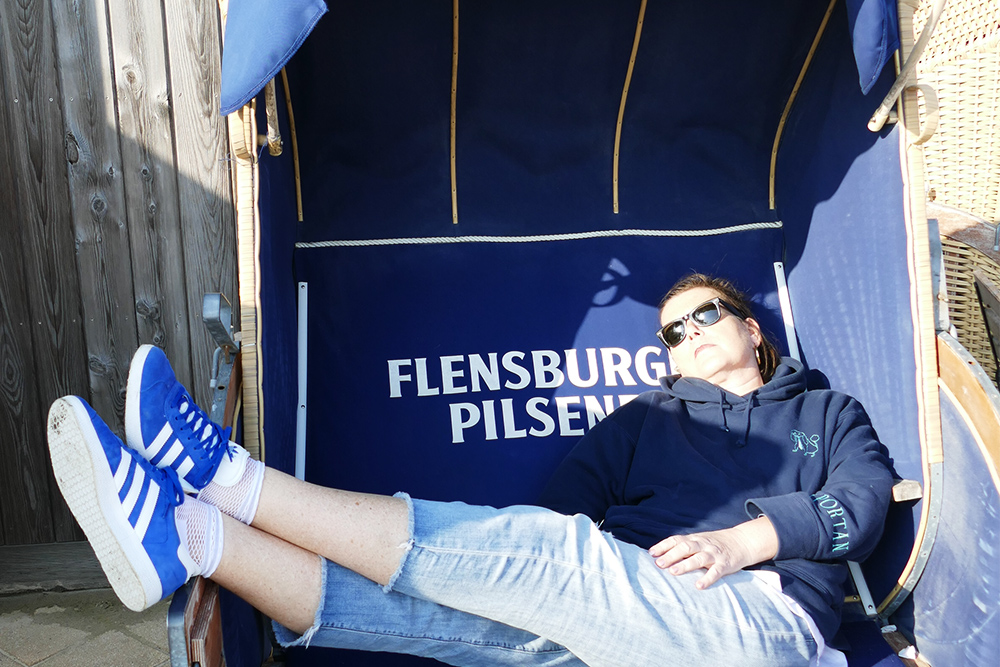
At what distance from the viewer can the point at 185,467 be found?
132 cm

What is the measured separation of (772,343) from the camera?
2174 mm

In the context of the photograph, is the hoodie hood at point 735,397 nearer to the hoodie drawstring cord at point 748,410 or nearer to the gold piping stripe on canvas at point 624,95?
the hoodie drawstring cord at point 748,410

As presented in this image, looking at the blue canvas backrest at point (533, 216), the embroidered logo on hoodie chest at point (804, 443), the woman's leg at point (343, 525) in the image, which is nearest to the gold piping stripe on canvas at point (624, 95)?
the blue canvas backrest at point (533, 216)

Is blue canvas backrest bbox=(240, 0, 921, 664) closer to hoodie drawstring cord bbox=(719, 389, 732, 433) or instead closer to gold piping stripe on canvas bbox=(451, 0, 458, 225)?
gold piping stripe on canvas bbox=(451, 0, 458, 225)

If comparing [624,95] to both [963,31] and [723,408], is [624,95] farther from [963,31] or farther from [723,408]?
[963,31]

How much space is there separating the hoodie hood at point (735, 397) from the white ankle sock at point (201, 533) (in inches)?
43.7

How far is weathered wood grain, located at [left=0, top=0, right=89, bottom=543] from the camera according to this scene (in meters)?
2.41

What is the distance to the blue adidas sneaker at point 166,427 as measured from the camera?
1.30 m

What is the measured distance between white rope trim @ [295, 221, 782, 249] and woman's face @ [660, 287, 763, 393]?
34 centimetres

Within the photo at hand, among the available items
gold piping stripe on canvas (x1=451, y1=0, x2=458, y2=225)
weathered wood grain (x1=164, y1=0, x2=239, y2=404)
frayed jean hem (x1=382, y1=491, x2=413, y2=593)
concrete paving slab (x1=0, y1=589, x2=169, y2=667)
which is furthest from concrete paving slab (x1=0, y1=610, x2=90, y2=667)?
gold piping stripe on canvas (x1=451, y1=0, x2=458, y2=225)

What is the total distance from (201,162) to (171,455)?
1516 millimetres

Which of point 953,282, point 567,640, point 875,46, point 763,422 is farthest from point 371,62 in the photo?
point 953,282

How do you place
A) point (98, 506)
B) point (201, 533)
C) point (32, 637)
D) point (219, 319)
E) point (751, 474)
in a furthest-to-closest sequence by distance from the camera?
1. point (32, 637)
2. point (751, 474)
3. point (219, 319)
4. point (201, 533)
5. point (98, 506)

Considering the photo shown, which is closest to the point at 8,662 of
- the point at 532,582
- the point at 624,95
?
the point at 532,582
